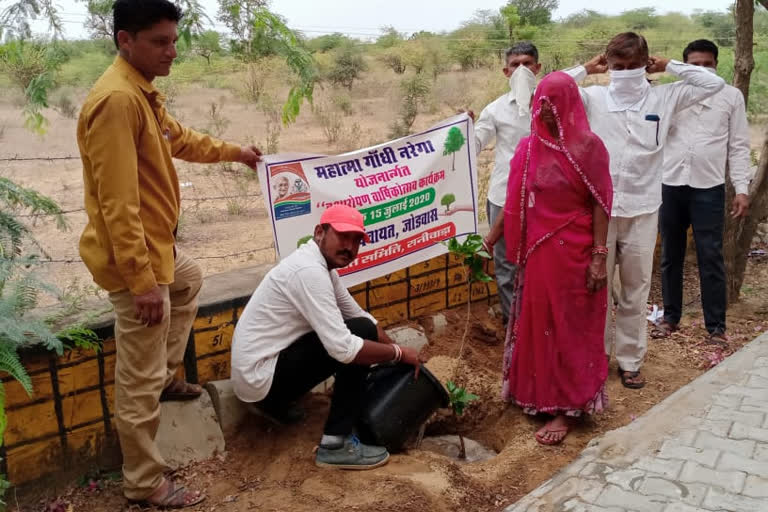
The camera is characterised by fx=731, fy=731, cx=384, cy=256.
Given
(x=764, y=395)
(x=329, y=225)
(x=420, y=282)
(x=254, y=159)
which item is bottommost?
(x=764, y=395)

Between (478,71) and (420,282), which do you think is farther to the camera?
(478,71)

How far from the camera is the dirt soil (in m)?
3.10

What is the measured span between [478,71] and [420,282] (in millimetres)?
19612

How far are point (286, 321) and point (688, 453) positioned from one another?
1934 millimetres

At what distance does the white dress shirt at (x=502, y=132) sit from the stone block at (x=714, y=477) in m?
1.93

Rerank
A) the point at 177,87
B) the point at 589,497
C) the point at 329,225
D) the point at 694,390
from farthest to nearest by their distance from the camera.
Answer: the point at 177,87 → the point at 694,390 → the point at 329,225 → the point at 589,497

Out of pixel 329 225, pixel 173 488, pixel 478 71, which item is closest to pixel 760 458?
pixel 329 225

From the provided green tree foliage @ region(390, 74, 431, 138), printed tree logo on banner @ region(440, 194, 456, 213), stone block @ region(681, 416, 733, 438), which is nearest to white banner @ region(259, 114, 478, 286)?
printed tree logo on banner @ region(440, 194, 456, 213)

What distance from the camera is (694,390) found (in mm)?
4012

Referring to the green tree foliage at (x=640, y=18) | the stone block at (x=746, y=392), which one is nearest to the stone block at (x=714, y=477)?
the stone block at (x=746, y=392)

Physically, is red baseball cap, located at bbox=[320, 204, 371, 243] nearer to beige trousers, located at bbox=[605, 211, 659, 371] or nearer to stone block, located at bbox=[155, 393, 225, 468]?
stone block, located at bbox=[155, 393, 225, 468]

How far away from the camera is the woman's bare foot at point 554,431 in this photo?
3.68 meters

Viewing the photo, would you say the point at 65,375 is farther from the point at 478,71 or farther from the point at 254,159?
the point at 478,71

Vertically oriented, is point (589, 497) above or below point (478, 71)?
below
